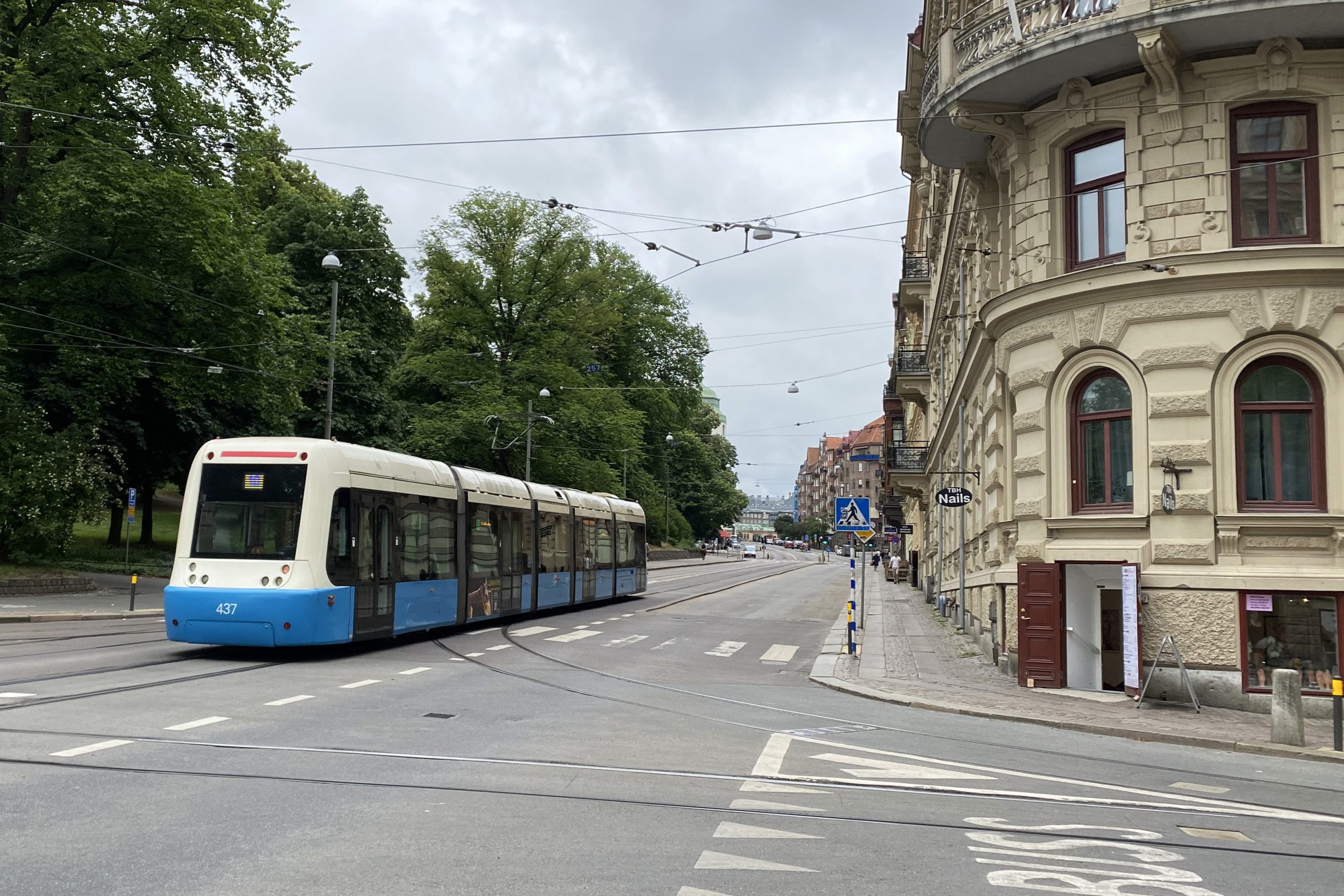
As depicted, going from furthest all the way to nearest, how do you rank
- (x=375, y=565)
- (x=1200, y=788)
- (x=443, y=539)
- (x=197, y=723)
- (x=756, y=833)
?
(x=443, y=539)
(x=375, y=565)
(x=197, y=723)
(x=1200, y=788)
(x=756, y=833)

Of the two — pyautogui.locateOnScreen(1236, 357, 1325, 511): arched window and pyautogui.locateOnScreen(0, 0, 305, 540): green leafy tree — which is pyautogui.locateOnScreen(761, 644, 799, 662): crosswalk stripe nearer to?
pyautogui.locateOnScreen(1236, 357, 1325, 511): arched window

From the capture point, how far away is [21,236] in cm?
2761

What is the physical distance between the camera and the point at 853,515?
23.6 m

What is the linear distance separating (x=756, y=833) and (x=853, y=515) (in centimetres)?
1705

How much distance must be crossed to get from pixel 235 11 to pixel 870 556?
295ft

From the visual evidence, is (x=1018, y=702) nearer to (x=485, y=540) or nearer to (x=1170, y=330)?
(x=1170, y=330)

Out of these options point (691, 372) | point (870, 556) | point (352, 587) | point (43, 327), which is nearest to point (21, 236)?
point (43, 327)

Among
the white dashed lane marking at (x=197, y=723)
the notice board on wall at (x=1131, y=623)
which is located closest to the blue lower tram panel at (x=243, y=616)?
the white dashed lane marking at (x=197, y=723)

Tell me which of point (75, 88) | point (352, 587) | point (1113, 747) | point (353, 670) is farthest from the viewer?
point (75, 88)

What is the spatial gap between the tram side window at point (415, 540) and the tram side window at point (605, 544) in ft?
39.9

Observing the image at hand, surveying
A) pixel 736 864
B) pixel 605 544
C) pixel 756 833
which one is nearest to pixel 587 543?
pixel 605 544

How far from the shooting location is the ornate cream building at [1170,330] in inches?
576

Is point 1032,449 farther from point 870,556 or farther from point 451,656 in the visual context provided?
point 870,556

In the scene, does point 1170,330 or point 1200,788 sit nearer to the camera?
point 1200,788
